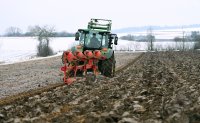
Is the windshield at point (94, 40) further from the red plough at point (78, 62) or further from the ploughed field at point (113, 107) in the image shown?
the ploughed field at point (113, 107)

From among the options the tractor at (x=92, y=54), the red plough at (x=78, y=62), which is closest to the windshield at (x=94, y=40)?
the tractor at (x=92, y=54)

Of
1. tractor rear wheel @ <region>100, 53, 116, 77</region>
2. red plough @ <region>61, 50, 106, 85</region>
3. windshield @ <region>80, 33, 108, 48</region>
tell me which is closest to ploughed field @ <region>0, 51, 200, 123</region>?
red plough @ <region>61, 50, 106, 85</region>

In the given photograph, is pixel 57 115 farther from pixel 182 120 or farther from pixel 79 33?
pixel 79 33

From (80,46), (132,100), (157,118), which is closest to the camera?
(157,118)

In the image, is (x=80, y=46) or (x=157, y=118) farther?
(x=80, y=46)

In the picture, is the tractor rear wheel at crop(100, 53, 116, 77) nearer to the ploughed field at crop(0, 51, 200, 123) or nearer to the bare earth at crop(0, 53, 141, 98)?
the bare earth at crop(0, 53, 141, 98)

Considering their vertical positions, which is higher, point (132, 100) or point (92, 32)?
point (92, 32)

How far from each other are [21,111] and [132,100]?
2484 millimetres

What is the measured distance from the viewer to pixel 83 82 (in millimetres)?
16406

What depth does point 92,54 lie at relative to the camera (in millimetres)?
17891

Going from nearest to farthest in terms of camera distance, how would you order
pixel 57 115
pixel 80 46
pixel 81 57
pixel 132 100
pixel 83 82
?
1. pixel 57 115
2. pixel 132 100
3. pixel 83 82
4. pixel 81 57
5. pixel 80 46

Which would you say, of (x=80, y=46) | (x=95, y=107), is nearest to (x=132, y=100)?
(x=95, y=107)

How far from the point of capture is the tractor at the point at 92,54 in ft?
58.1

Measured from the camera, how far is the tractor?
58.1 feet
